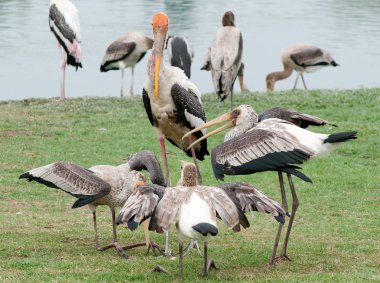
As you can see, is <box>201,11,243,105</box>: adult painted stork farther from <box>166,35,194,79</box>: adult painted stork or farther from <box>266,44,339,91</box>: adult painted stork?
<box>266,44,339,91</box>: adult painted stork

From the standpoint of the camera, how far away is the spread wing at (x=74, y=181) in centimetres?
739

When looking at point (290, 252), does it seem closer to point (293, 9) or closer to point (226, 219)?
point (226, 219)

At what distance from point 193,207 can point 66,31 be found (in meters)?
10.7

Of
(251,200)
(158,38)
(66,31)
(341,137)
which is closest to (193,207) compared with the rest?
(251,200)

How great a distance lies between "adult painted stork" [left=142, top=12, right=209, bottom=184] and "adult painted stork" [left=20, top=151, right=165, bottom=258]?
59 centimetres

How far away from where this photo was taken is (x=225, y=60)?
1466cm

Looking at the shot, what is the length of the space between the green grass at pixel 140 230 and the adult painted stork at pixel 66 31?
1218 millimetres

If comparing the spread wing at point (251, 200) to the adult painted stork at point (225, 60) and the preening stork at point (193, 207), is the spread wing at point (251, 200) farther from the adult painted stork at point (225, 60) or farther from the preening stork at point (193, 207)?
the adult painted stork at point (225, 60)

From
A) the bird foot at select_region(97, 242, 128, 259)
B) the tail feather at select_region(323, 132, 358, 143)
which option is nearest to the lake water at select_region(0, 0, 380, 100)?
the bird foot at select_region(97, 242, 128, 259)

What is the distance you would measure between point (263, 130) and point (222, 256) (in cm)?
103

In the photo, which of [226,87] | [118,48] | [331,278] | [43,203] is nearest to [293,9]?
[118,48]

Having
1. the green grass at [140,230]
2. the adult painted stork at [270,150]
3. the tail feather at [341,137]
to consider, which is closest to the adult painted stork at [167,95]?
the green grass at [140,230]

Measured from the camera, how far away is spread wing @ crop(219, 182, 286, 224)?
650 cm

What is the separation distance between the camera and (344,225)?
8.60m
